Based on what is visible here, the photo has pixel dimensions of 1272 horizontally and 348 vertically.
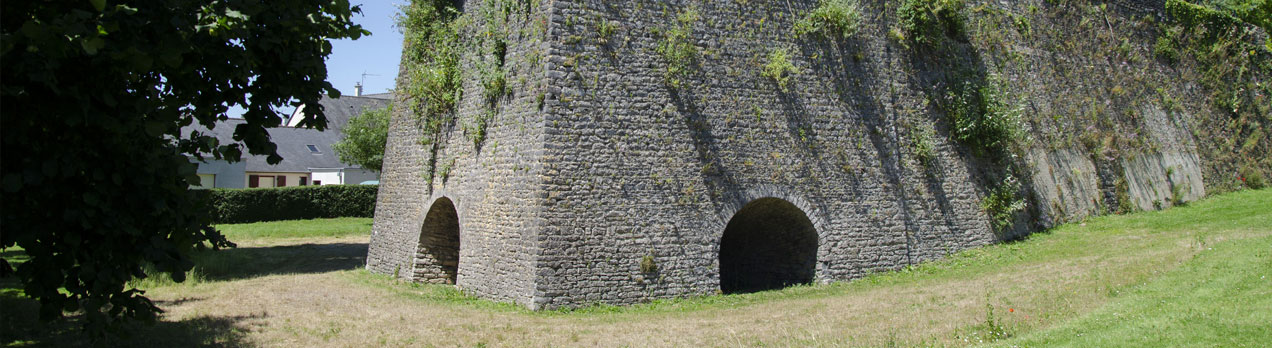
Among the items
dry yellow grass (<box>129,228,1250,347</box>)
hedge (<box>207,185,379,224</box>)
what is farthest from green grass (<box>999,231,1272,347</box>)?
hedge (<box>207,185,379,224</box>)

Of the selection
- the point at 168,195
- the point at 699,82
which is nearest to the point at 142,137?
the point at 168,195

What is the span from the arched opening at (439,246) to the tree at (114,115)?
295 inches

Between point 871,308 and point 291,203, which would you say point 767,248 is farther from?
point 291,203

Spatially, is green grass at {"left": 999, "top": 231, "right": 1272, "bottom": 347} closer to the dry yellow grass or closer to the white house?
the dry yellow grass

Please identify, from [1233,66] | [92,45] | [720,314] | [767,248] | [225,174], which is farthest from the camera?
[225,174]

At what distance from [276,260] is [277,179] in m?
20.8

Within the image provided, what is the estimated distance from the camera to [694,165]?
12.4m

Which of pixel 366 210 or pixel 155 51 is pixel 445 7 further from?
pixel 366 210

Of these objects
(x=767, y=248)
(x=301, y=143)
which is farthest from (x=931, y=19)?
(x=301, y=143)

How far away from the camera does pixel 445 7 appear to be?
14617 millimetres

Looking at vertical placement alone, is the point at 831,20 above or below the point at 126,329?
above

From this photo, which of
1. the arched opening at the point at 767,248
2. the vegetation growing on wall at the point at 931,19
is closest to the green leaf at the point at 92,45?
the arched opening at the point at 767,248

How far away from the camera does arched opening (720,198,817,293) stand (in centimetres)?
1369

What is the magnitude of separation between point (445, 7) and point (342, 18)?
284 inches
